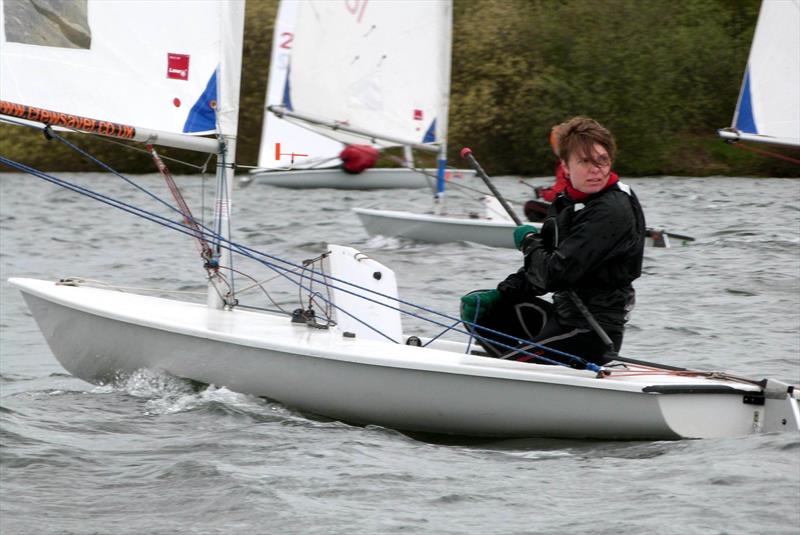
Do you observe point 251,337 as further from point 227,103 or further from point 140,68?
point 140,68

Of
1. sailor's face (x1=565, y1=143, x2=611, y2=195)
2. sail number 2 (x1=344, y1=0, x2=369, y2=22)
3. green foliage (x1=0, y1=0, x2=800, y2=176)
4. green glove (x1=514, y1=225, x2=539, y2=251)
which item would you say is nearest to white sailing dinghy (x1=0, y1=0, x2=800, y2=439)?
green glove (x1=514, y1=225, x2=539, y2=251)

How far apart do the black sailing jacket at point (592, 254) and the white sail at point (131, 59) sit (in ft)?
5.92

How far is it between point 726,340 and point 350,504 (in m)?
3.97

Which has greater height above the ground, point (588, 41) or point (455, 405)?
point (588, 41)

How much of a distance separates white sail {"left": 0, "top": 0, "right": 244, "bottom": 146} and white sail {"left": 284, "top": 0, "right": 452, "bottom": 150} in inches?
274

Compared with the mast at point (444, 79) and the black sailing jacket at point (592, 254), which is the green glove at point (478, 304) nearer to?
the black sailing jacket at point (592, 254)

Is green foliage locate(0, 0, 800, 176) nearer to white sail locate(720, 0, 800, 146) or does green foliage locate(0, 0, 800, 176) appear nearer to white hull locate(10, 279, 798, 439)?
white sail locate(720, 0, 800, 146)

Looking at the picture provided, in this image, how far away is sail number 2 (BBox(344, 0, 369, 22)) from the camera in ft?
43.0

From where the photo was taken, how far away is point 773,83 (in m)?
12.6

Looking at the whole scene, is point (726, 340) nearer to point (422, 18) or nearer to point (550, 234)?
point (550, 234)

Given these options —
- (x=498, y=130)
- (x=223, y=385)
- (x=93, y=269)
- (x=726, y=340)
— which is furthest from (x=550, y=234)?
(x=498, y=130)

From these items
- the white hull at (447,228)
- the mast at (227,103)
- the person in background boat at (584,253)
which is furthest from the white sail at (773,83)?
the person in background boat at (584,253)

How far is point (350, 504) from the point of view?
4352mm

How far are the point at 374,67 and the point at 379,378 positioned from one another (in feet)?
27.0
